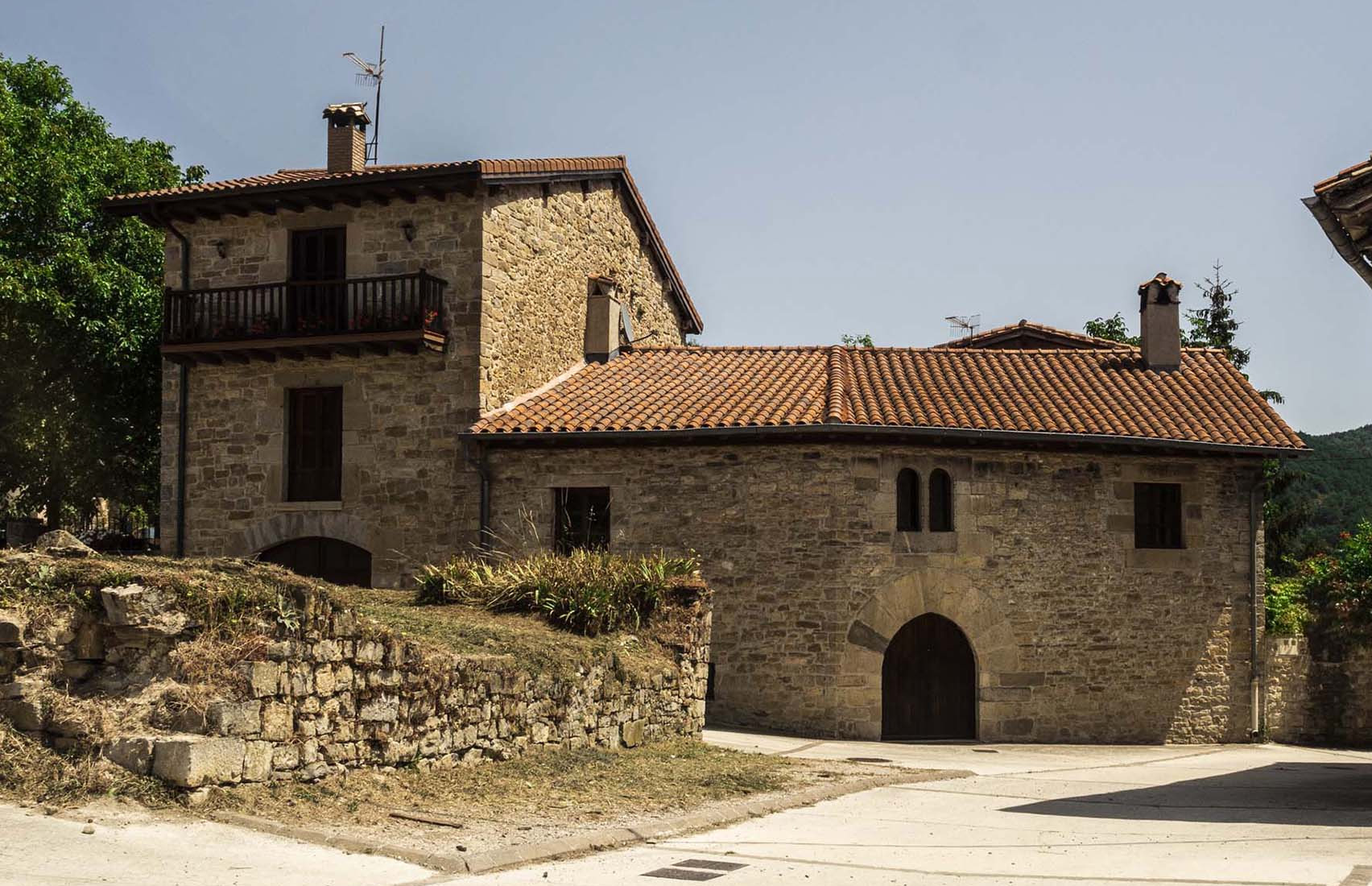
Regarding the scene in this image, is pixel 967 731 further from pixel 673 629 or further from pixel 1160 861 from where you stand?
pixel 1160 861

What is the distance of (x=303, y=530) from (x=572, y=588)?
8.04 meters

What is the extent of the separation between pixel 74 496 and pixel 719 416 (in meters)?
15.3

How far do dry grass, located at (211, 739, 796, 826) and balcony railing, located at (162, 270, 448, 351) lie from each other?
9.14 meters

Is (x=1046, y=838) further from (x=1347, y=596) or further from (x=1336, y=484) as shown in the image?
(x=1336, y=484)

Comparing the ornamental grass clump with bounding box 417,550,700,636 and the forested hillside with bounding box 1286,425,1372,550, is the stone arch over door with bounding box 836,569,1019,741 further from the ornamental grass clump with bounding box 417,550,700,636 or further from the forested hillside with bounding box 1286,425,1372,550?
the forested hillside with bounding box 1286,425,1372,550

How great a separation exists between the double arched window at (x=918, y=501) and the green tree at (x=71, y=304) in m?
15.2

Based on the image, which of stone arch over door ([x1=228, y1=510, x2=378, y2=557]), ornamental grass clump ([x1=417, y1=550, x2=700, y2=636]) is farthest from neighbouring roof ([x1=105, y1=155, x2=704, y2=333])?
ornamental grass clump ([x1=417, y1=550, x2=700, y2=636])

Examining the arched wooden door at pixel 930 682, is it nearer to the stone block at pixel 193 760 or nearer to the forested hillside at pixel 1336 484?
the stone block at pixel 193 760

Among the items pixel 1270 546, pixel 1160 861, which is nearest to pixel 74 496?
pixel 1160 861

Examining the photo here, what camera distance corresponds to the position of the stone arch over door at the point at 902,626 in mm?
18188

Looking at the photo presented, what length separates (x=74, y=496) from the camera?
26.8 metres

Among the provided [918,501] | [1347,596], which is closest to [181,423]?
[918,501]

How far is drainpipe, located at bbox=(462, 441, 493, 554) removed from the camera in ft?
63.5

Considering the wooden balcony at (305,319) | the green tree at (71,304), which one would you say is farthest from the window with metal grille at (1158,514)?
the green tree at (71,304)
